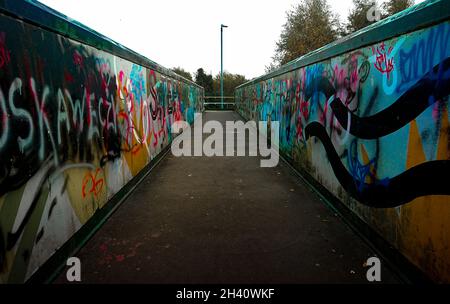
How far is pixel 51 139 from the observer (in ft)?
10.3

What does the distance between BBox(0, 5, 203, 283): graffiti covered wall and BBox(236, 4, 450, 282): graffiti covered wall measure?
3434 millimetres

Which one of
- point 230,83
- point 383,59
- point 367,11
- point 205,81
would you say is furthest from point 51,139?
point 205,81

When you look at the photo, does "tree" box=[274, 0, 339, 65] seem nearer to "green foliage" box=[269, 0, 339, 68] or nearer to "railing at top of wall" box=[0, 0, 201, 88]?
"green foliage" box=[269, 0, 339, 68]

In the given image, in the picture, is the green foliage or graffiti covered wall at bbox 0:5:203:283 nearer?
graffiti covered wall at bbox 0:5:203:283

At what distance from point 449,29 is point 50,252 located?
158 inches

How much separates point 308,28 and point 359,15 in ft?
32.5

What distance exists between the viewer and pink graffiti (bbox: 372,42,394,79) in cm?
338

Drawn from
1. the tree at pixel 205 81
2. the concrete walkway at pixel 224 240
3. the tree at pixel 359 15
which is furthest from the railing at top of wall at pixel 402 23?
the tree at pixel 205 81

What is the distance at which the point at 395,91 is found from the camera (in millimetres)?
3256

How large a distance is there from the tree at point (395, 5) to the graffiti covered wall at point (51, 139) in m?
39.4

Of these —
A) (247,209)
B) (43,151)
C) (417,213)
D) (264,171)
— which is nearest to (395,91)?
(417,213)

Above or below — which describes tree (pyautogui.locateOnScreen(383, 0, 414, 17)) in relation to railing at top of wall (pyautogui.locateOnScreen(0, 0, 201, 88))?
above

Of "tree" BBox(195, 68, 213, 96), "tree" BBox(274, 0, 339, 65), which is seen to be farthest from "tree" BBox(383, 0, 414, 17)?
"tree" BBox(195, 68, 213, 96)

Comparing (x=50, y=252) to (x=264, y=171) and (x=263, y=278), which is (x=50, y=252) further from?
(x=264, y=171)
